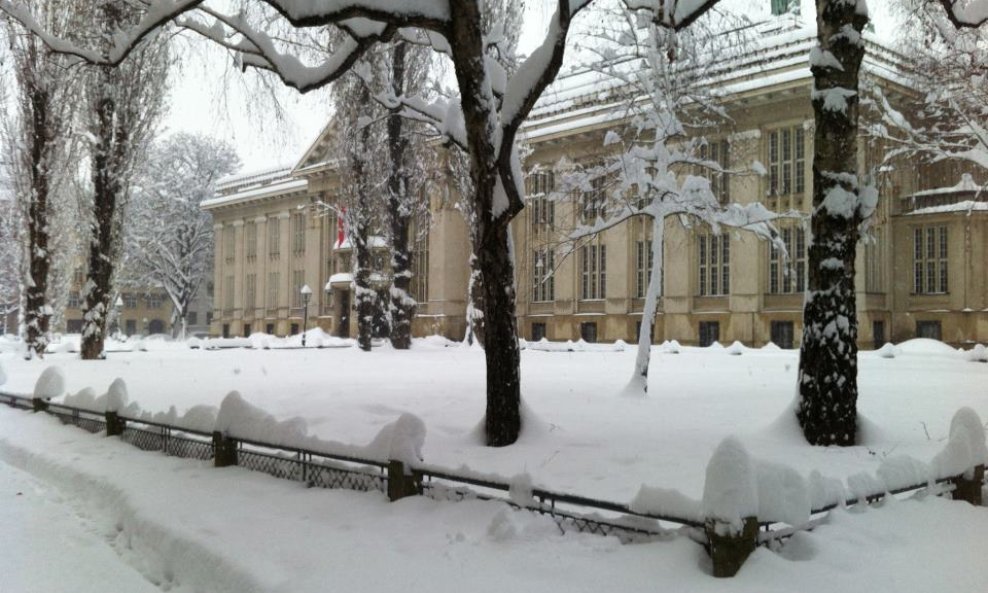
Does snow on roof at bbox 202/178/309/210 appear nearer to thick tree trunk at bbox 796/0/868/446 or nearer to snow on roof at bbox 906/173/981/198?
snow on roof at bbox 906/173/981/198

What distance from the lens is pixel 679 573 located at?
15.4 ft

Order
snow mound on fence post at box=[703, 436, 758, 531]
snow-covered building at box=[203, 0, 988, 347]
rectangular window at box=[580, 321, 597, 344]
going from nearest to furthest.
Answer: snow mound on fence post at box=[703, 436, 758, 531], snow-covered building at box=[203, 0, 988, 347], rectangular window at box=[580, 321, 597, 344]

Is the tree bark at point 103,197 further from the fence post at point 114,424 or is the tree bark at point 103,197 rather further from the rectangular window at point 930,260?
the rectangular window at point 930,260

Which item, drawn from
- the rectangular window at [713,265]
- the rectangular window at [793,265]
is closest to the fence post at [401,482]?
the rectangular window at [793,265]

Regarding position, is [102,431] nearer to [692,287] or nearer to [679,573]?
[679,573]

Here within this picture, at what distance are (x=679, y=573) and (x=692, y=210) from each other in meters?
10.8

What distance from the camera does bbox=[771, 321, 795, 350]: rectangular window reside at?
1321 inches

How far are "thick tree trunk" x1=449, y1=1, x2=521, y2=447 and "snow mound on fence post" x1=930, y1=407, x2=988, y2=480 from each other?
4.40 m

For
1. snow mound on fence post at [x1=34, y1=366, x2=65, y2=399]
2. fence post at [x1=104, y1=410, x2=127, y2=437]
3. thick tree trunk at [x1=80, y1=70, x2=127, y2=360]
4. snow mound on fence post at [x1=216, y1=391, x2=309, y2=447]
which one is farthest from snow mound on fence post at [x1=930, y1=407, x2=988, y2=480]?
thick tree trunk at [x1=80, y1=70, x2=127, y2=360]

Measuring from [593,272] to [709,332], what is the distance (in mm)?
7762

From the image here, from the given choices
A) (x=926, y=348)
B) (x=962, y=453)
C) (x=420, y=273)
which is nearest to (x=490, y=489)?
(x=962, y=453)

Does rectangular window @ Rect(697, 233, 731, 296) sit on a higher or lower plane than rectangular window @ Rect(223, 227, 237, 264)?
lower

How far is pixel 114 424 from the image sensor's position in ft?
37.6

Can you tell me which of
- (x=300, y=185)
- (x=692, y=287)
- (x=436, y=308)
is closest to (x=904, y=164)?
(x=692, y=287)
